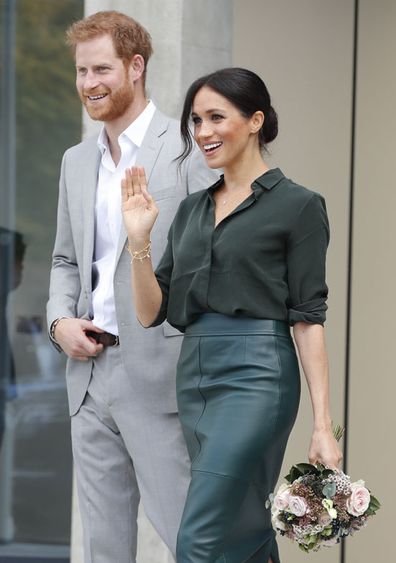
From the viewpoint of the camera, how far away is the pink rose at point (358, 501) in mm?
3678

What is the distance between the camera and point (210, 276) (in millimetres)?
3965

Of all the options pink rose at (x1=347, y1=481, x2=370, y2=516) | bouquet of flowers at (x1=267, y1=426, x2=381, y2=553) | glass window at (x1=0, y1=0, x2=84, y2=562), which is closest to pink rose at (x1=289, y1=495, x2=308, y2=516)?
bouquet of flowers at (x1=267, y1=426, x2=381, y2=553)

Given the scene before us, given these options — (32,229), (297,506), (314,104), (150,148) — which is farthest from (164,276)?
(32,229)

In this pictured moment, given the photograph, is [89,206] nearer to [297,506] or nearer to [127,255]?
[127,255]

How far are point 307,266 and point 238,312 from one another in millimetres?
233

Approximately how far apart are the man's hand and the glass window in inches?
91.2

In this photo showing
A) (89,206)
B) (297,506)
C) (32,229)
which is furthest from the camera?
(32,229)

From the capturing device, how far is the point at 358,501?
3680mm

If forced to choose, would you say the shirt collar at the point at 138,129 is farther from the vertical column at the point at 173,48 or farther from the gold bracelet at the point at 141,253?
the vertical column at the point at 173,48

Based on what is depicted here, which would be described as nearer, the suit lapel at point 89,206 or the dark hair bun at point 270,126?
the dark hair bun at point 270,126

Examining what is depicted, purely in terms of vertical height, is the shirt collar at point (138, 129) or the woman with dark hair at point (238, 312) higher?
the shirt collar at point (138, 129)

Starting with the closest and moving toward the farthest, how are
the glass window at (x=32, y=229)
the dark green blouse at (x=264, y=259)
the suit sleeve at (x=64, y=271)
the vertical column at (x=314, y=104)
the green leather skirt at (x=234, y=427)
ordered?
the green leather skirt at (x=234, y=427) < the dark green blouse at (x=264, y=259) < the suit sleeve at (x=64, y=271) < the vertical column at (x=314, y=104) < the glass window at (x=32, y=229)

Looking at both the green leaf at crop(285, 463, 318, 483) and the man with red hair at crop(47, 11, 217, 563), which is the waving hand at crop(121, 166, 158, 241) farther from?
the green leaf at crop(285, 463, 318, 483)

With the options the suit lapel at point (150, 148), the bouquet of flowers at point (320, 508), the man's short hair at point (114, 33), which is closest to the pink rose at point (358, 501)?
the bouquet of flowers at point (320, 508)
